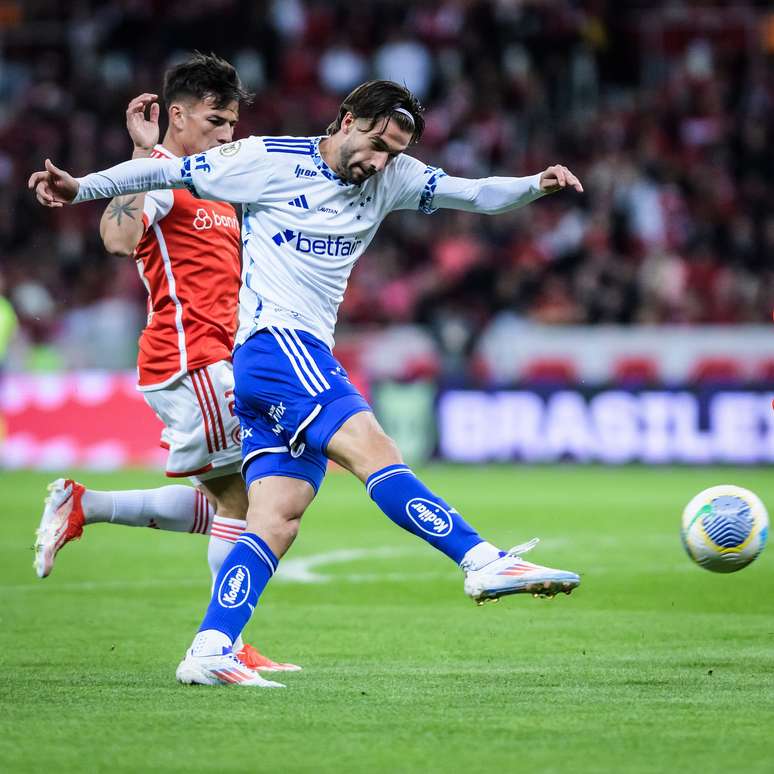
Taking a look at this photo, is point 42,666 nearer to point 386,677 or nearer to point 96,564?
point 386,677

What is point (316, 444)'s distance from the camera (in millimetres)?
5469

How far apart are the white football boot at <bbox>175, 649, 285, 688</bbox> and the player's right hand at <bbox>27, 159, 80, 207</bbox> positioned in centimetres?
162

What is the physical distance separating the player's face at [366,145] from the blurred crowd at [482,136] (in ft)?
41.7

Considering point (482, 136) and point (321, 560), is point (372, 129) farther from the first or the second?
point (482, 136)

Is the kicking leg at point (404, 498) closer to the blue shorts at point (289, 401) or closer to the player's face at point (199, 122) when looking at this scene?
the blue shorts at point (289, 401)

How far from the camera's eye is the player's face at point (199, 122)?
6512mm

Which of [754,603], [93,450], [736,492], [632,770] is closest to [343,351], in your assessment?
[93,450]

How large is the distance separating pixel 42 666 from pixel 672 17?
17.3 m

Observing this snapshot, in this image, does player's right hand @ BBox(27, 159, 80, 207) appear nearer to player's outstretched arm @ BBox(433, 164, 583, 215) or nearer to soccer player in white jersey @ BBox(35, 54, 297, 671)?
soccer player in white jersey @ BBox(35, 54, 297, 671)

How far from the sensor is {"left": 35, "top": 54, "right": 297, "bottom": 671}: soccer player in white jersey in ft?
21.0

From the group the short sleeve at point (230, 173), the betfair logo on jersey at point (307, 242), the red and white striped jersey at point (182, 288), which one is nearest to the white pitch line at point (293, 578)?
the red and white striped jersey at point (182, 288)

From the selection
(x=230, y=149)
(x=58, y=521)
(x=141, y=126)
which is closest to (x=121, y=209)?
(x=141, y=126)

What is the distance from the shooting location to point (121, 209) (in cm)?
620

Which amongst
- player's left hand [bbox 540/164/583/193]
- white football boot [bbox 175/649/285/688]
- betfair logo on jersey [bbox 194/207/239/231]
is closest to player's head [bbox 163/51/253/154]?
betfair logo on jersey [bbox 194/207/239/231]
